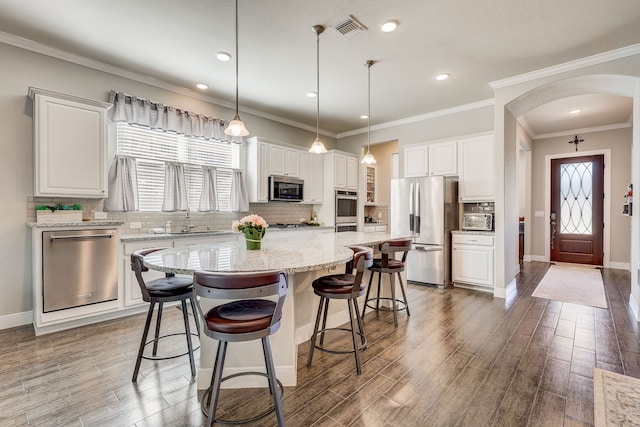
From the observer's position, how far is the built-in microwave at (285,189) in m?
5.23

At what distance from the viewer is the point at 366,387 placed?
6.82 ft

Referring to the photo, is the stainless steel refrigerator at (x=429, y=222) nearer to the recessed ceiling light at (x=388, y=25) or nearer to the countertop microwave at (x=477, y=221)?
the countertop microwave at (x=477, y=221)

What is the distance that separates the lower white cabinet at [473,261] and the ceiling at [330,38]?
2.24 m

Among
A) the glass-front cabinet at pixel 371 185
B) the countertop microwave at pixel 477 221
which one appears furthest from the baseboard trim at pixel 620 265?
the glass-front cabinet at pixel 371 185

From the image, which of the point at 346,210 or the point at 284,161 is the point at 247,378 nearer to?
the point at 284,161

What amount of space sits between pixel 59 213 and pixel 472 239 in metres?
5.29

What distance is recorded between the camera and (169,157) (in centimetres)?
434

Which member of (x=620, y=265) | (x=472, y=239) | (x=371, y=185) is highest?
(x=371, y=185)

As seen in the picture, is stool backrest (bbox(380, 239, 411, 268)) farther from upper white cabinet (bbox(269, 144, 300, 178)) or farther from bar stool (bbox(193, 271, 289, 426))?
upper white cabinet (bbox(269, 144, 300, 178))

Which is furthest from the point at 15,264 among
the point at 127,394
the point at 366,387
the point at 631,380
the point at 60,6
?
the point at 631,380

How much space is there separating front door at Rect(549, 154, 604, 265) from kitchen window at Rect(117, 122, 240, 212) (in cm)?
708

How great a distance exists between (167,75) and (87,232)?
219 centimetres

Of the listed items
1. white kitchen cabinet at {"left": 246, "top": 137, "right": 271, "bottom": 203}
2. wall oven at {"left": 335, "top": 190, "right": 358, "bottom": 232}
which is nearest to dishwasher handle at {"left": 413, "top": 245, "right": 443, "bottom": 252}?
wall oven at {"left": 335, "top": 190, "right": 358, "bottom": 232}

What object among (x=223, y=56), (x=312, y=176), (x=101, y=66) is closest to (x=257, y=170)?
(x=312, y=176)
